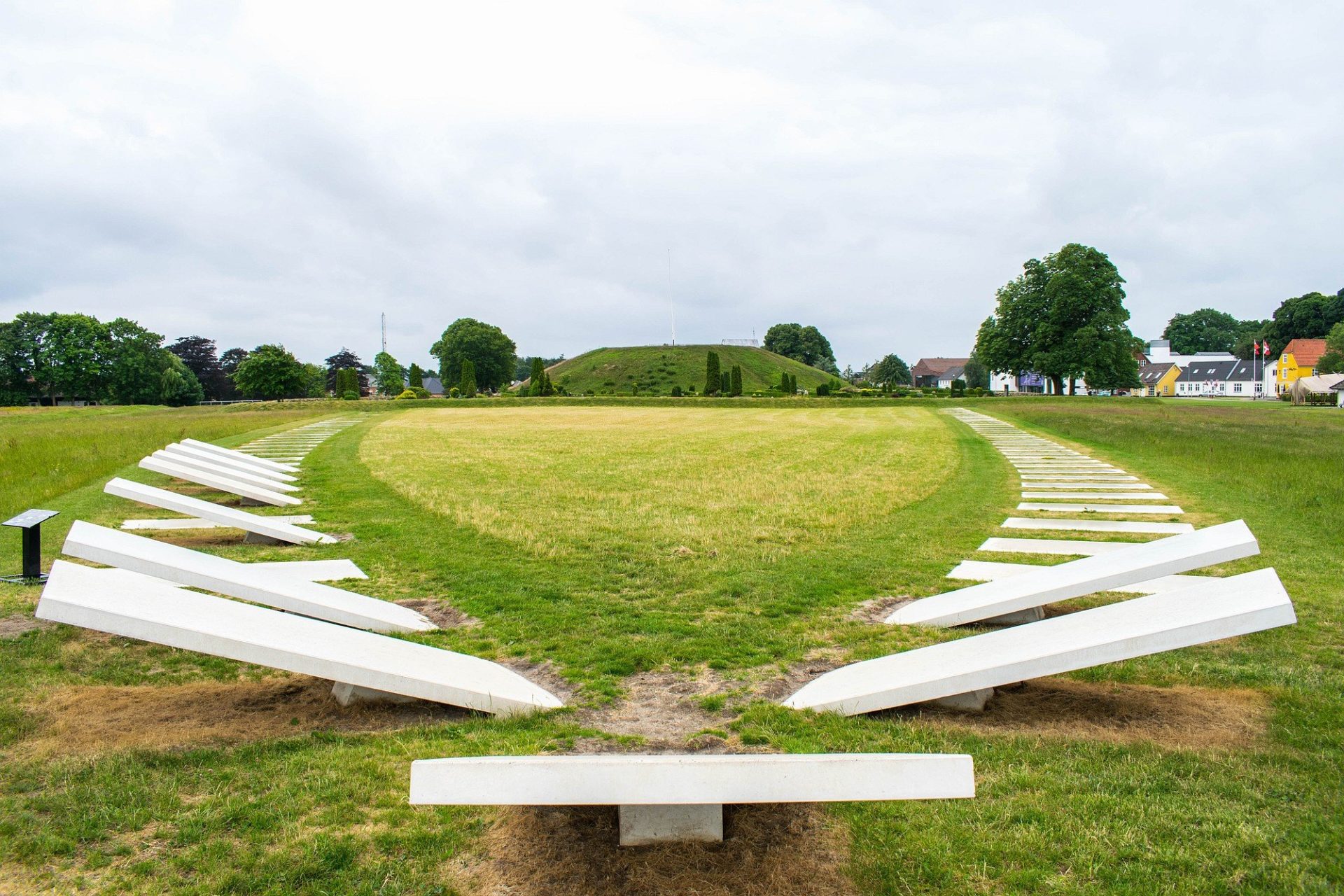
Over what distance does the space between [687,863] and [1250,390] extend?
11904 centimetres

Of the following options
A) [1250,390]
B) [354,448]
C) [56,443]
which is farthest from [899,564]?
[1250,390]

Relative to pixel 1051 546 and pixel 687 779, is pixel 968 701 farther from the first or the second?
pixel 1051 546

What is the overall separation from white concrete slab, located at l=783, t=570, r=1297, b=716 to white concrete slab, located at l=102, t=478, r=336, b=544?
21.0 feet

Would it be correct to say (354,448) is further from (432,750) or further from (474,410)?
(474,410)

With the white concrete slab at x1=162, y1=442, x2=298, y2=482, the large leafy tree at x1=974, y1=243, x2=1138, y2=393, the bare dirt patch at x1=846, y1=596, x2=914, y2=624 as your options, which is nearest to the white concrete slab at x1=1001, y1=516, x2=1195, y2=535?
the bare dirt patch at x1=846, y1=596, x2=914, y2=624

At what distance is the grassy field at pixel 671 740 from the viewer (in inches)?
106

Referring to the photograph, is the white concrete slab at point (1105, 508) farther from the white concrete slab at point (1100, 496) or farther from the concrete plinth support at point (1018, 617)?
→ the concrete plinth support at point (1018, 617)

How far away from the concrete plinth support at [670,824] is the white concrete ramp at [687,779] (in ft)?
1.60

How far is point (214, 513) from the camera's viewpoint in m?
8.28

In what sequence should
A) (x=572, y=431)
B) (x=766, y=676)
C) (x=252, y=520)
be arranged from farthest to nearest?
(x=572, y=431) < (x=252, y=520) < (x=766, y=676)

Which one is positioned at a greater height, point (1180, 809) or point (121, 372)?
point (121, 372)

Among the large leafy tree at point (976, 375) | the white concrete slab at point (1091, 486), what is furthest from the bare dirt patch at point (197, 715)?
the large leafy tree at point (976, 375)

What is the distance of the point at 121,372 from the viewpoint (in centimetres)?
7812

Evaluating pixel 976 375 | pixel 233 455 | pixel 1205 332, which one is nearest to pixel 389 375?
pixel 976 375
